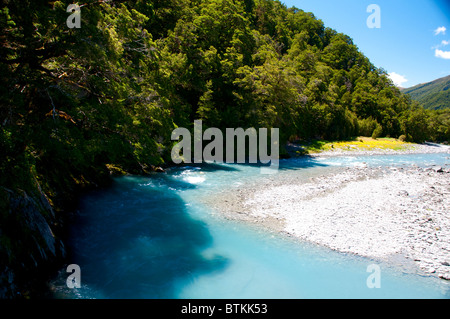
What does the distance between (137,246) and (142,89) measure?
29.3ft

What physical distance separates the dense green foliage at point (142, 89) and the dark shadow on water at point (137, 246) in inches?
85.6

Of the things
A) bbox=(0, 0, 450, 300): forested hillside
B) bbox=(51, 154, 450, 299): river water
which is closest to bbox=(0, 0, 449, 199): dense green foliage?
bbox=(0, 0, 450, 300): forested hillside

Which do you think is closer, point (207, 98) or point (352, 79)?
point (207, 98)

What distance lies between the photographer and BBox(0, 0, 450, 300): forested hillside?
19.2 ft

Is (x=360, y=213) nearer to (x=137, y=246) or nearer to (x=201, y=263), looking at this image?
(x=201, y=263)

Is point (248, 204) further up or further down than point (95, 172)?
further down

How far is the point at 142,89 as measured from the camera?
13.9 meters

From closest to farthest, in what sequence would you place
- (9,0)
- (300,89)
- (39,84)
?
(9,0) → (39,84) → (300,89)

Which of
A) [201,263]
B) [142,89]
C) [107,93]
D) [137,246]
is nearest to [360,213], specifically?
[201,263]

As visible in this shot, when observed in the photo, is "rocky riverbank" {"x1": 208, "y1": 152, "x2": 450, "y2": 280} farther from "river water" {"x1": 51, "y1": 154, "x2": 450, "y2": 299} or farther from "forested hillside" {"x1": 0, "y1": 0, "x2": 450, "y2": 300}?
"forested hillside" {"x1": 0, "y1": 0, "x2": 450, "y2": 300}

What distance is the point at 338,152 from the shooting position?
36.8 metres

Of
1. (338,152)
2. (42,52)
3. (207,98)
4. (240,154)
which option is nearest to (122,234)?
(42,52)

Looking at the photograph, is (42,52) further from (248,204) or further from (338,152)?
(338,152)

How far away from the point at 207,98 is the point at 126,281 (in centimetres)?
1983
